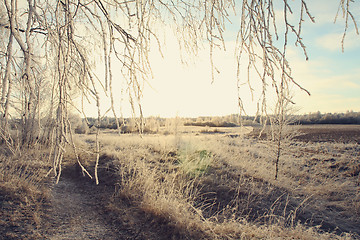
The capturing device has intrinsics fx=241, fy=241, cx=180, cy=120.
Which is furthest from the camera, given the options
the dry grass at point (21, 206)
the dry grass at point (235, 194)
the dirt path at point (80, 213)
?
the dry grass at point (235, 194)

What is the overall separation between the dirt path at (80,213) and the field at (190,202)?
0.01 metres

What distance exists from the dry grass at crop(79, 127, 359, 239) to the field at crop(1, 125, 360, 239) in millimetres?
20

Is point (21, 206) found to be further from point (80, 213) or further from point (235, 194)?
point (235, 194)

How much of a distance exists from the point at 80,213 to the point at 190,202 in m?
2.21

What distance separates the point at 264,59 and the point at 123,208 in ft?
14.0

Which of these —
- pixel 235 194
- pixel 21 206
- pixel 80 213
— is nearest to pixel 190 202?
pixel 235 194

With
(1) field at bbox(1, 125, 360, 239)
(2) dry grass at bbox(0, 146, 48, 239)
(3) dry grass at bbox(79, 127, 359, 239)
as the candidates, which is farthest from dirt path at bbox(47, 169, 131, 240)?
(3) dry grass at bbox(79, 127, 359, 239)

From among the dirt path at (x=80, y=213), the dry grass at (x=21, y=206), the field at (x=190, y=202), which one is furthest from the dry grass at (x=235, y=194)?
the dry grass at (x=21, y=206)

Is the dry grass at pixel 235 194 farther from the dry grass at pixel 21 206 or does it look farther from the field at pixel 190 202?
the dry grass at pixel 21 206

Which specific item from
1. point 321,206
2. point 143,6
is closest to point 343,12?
point 143,6

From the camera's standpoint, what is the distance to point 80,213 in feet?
14.0

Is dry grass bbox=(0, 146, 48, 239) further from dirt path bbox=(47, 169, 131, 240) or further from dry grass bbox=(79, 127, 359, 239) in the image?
dry grass bbox=(79, 127, 359, 239)

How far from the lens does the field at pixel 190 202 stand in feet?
12.1

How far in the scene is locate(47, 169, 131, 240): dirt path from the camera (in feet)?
12.0
